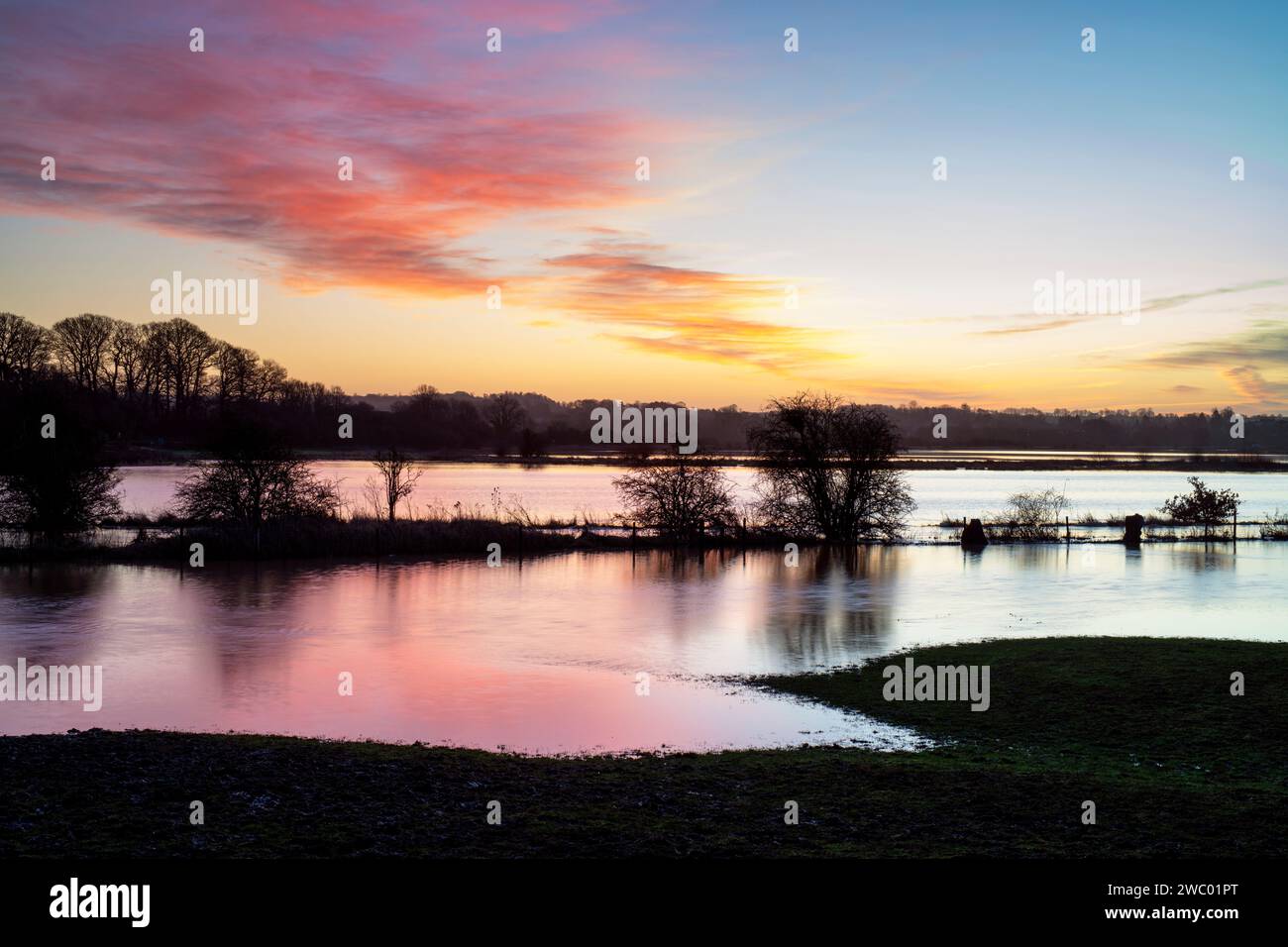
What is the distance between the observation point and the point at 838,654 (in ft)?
65.0

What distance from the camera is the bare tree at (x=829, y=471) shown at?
48.2 metres

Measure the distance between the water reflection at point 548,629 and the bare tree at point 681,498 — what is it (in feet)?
20.5

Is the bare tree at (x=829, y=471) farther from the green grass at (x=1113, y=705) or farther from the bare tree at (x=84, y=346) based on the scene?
the bare tree at (x=84, y=346)

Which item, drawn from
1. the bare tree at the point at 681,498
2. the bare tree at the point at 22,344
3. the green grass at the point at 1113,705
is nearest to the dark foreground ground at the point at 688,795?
the green grass at the point at 1113,705

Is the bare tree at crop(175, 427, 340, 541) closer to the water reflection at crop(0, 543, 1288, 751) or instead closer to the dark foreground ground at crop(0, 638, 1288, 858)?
the water reflection at crop(0, 543, 1288, 751)

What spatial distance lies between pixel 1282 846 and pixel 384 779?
806cm

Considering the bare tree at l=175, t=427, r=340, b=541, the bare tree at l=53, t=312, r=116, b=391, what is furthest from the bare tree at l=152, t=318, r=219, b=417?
the bare tree at l=175, t=427, r=340, b=541

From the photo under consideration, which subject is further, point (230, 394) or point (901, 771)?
point (230, 394)

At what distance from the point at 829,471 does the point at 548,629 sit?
28.4m

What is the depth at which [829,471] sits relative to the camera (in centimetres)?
4912

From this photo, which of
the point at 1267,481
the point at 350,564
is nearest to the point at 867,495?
the point at 350,564

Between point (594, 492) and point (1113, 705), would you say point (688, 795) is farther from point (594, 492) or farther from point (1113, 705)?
point (594, 492)
